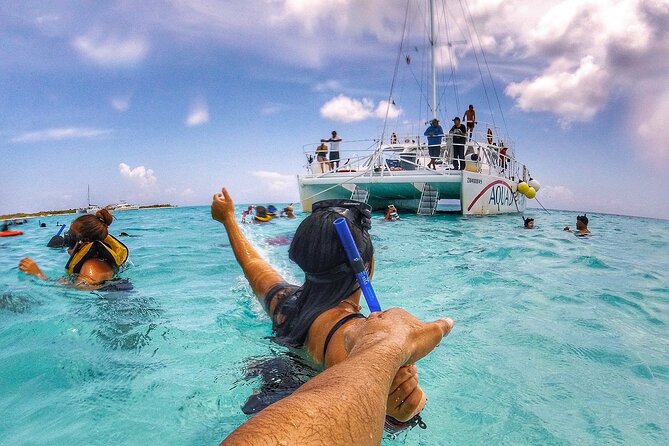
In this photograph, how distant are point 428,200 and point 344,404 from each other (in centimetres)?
1717

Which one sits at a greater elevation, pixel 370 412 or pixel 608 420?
pixel 370 412

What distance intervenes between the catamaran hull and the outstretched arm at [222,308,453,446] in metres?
13.8

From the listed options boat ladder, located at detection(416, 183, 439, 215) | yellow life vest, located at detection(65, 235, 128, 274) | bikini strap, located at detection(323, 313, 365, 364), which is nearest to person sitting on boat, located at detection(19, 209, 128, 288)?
yellow life vest, located at detection(65, 235, 128, 274)

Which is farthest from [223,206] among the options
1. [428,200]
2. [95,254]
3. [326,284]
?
[428,200]

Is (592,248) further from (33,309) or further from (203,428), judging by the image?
(33,309)

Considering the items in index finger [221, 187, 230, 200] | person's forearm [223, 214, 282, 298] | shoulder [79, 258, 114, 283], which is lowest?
shoulder [79, 258, 114, 283]

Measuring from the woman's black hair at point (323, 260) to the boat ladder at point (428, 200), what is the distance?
52.0ft

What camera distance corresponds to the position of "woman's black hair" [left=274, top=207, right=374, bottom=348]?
63.3 inches

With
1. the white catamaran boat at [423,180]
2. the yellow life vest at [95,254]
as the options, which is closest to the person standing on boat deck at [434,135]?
the white catamaran boat at [423,180]

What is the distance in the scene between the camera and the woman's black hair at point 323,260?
1.61 meters

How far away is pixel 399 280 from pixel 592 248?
6093mm

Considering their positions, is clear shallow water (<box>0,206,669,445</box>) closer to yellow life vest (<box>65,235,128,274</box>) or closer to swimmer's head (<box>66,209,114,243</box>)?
yellow life vest (<box>65,235,128,274</box>)

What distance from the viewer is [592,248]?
28.7 feet

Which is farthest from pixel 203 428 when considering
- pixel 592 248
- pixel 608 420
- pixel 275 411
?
pixel 592 248
